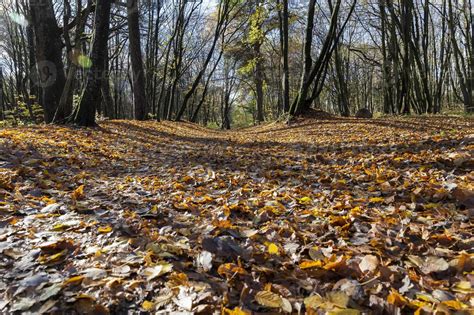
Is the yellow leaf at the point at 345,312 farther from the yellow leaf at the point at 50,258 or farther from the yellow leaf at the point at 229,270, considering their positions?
the yellow leaf at the point at 50,258

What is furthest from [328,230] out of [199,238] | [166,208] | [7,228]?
[7,228]

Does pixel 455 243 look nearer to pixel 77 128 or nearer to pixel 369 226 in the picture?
pixel 369 226

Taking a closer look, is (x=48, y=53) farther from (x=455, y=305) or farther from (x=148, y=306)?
(x=455, y=305)

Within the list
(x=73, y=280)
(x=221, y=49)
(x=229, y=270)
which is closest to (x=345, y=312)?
(x=229, y=270)

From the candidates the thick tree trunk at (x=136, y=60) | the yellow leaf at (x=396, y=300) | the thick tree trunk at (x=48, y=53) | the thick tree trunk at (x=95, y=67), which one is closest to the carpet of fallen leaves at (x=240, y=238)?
the yellow leaf at (x=396, y=300)

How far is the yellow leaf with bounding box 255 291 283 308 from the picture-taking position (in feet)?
5.01

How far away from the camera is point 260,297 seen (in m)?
1.57

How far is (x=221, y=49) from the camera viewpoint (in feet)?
70.3

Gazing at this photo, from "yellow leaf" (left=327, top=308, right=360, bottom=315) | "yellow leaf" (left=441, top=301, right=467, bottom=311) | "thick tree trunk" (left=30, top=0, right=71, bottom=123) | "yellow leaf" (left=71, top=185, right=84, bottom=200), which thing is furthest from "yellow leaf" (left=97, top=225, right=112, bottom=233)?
"thick tree trunk" (left=30, top=0, right=71, bottom=123)

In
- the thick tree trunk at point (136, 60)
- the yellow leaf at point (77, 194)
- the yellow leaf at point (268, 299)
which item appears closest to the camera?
the yellow leaf at point (268, 299)

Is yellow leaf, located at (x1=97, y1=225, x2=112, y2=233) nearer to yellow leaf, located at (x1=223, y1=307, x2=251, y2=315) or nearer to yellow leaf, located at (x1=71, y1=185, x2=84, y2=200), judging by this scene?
yellow leaf, located at (x1=71, y1=185, x2=84, y2=200)

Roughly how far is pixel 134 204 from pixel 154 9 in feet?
61.7

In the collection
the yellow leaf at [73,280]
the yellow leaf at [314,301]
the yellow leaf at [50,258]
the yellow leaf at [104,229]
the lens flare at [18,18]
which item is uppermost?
the lens flare at [18,18]

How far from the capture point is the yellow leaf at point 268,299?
153cm
